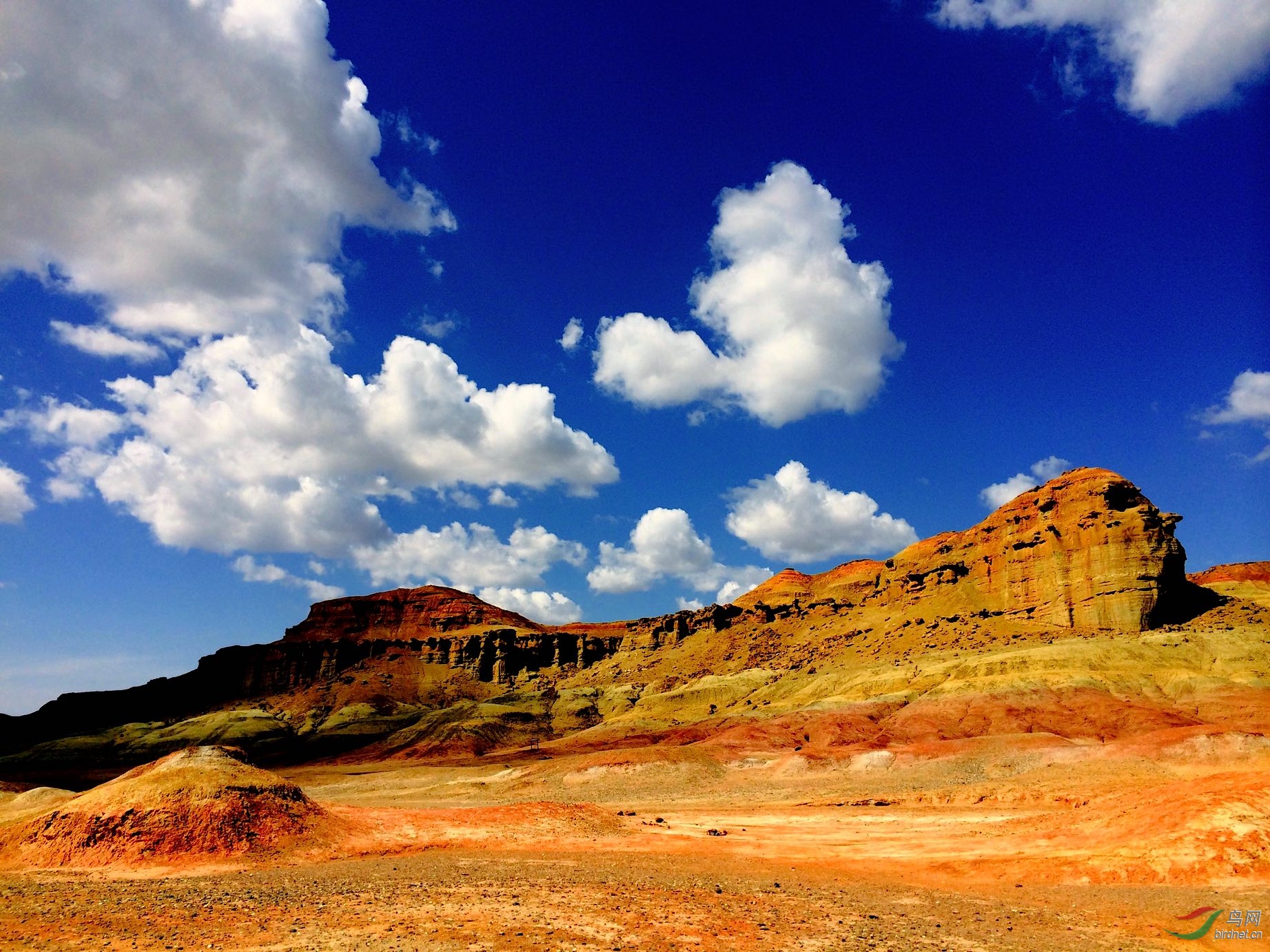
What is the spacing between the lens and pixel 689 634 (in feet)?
527

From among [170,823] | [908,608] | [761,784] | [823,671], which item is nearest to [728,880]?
[170,823]

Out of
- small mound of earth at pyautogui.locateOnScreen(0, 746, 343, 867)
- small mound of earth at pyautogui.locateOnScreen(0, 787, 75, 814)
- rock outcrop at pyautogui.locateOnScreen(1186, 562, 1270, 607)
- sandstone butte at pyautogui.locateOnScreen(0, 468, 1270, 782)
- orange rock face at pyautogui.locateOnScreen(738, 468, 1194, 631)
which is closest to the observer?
small mound of earth at pyautogui.locateOnScreen(0, 746, 343, 867)

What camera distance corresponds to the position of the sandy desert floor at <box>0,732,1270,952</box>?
17141mm

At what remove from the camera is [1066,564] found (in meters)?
97.6

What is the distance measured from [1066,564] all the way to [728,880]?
303 ft

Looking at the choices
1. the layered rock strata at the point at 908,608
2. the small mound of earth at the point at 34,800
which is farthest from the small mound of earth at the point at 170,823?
the layered rock strata at the point at 908,608

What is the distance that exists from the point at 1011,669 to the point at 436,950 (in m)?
80.0

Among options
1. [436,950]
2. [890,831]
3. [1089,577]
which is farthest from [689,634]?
[436,950]

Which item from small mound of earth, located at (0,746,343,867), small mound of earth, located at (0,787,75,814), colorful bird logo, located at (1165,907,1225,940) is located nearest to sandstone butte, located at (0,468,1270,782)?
colorful bird logo, located at (1165,907,1225,940)

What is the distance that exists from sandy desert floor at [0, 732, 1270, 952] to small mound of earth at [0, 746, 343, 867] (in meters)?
1.05

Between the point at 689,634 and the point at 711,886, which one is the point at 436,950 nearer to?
the point at 711,886

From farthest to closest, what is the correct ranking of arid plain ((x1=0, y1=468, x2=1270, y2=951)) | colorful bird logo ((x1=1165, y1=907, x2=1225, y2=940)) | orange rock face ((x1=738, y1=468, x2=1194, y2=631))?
orange rock face ((x1=738, y1=468, x2=1194, y2=631)), arid plain ((x1=0, y1=468, x2=1270, y2=951)), colorful bird logo ((x1=1165, y1=907, x2=1225, y2=940))

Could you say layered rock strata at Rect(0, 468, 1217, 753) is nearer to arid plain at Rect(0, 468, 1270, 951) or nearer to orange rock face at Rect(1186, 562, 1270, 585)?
arid plain at Rect(0, 468, 1270, 951)

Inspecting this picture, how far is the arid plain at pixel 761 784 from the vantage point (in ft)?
62.9
